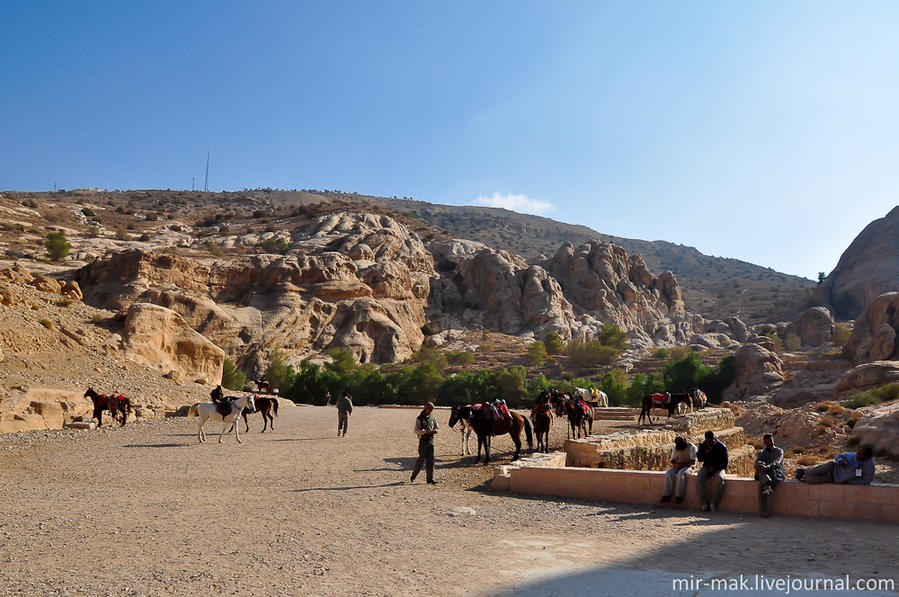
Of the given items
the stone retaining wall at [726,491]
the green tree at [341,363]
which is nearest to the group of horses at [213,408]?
the stone retaining wall at [726,491]

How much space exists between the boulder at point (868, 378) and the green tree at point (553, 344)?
3725 centimetres

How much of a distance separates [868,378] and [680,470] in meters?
32.5

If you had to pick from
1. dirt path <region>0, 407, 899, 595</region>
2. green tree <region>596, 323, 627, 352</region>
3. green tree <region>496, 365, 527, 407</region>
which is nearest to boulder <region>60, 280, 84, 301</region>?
dirt path <region>0, 407, 899, 595</region>

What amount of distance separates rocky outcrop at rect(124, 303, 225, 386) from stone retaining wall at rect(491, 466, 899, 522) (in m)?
24.1

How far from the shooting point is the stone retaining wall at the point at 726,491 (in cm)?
843

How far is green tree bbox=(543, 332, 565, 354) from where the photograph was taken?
2849 inches

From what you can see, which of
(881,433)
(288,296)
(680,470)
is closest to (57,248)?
(288,296)

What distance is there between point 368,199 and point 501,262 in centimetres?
11166

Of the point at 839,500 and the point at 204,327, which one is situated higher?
Answer: the point at 204,327

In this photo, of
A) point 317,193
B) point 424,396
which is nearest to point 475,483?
point 424,396

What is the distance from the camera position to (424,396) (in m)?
47.9

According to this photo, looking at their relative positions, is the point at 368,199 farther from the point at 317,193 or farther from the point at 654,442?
the point at 654,442

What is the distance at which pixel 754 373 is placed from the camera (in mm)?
49875

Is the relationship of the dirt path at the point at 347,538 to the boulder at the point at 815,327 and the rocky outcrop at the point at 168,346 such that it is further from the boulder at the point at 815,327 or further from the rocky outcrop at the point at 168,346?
the boulder at the point at 815,327
